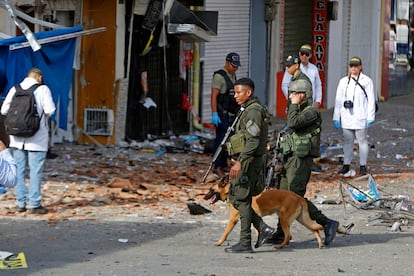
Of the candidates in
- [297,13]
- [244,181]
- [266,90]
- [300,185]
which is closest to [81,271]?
[244,181]

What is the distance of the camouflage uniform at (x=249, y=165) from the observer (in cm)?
952

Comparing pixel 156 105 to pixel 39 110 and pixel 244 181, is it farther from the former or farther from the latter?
pixel 244 181

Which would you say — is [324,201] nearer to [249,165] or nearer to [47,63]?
[249,165]

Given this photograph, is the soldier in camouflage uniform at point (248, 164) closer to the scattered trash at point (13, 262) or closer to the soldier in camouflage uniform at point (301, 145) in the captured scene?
the soldier in camouflage uniform at point (301, 145)

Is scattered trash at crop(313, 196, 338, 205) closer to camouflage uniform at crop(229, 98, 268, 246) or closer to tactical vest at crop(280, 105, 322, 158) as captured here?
tactical vest at crop(280, 105, 322, 158)

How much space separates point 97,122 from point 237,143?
24.9 ft

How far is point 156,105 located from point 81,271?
9.29 meters

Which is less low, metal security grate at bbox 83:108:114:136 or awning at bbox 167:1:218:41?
awning at bbox 167:1:218:41

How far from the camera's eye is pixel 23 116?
440 inches

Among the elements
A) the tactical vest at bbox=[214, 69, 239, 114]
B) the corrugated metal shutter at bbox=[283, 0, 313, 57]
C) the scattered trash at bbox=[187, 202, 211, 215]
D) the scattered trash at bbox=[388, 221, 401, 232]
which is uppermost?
the corrugated metal shutter at bbox=[283, 0, 313, 57]

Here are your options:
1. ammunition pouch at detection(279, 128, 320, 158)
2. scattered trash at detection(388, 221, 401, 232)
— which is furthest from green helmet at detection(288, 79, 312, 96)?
scattered trash at detection(388, 221, 401, 232)

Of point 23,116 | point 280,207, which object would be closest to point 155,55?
point 23,116

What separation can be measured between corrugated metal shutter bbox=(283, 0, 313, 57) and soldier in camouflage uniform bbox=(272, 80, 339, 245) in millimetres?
13143

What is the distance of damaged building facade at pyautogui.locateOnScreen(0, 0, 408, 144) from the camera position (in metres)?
16.6
